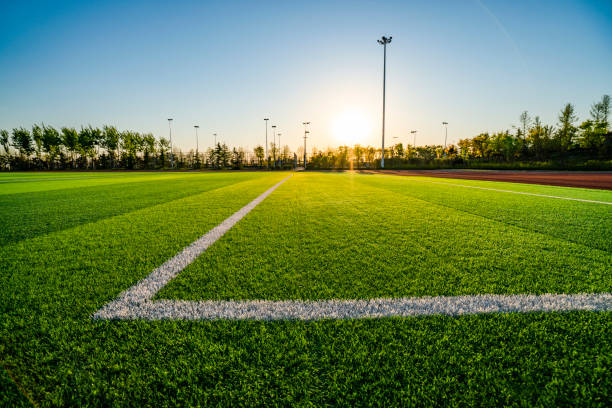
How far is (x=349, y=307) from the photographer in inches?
55.7

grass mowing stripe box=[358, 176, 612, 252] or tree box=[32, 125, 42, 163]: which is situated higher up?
tree box=[32, 125, 42, 163]

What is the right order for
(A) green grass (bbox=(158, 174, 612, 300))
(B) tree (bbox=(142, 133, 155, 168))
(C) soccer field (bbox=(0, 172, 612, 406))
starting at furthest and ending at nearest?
(B) tree (bbox=(142, 133, 155, 168)), (A) green grass (bbox=(158, 174, 612, 300)), (C) soccer field (bbox=(0, 172, 612, 406))

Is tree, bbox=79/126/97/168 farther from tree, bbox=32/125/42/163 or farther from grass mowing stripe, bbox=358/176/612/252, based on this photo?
grass mowing stripe, bbox=358/176/612/252

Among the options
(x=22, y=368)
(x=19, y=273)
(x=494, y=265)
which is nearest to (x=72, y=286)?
(x=19, y=273)

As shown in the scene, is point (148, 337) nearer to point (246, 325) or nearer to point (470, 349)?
point (246, 325)

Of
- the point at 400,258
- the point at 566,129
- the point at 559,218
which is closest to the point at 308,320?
the point at 400,258

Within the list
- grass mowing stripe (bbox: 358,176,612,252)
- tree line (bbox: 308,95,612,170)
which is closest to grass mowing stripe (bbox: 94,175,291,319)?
grass mowing stripe (bbox: 358,176,612,252)

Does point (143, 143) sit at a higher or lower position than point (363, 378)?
higher

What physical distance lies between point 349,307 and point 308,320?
0.26 metres

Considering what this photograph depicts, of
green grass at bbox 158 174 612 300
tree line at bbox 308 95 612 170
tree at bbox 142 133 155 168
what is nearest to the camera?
green grass at bbox 158 174 612 300

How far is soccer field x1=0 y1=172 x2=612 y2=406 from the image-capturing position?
92 centimetres

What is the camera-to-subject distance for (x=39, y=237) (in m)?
2.81

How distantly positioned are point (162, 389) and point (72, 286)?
1.25 metres

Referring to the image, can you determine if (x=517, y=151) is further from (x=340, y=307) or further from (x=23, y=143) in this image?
(x=23, y=143)
